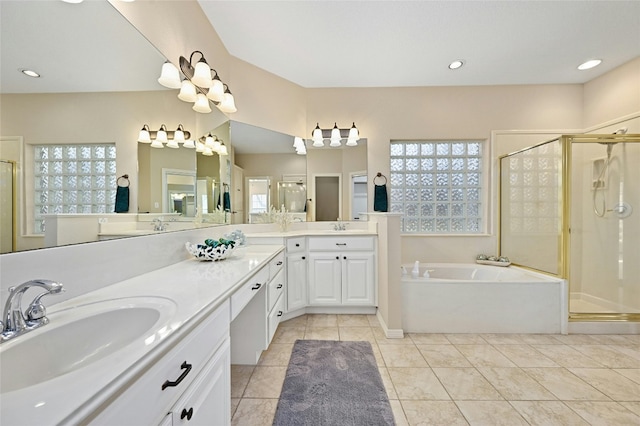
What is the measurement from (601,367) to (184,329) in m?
2.80

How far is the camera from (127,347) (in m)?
0.57

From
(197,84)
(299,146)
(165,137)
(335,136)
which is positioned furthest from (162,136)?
(335,136)

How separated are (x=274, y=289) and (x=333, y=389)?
79 centimetres

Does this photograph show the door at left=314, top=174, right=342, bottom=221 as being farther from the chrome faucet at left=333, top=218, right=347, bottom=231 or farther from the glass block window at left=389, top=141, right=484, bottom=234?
the glass block window at left=389, top=141, right=484, bottom=234

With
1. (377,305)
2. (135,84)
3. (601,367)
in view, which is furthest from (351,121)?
(601,367)

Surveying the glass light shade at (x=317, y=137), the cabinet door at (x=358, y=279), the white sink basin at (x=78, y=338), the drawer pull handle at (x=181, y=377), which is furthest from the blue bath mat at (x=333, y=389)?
the glass light shade at (x=317, y=137)

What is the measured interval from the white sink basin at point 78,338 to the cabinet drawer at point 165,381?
9 centimetres

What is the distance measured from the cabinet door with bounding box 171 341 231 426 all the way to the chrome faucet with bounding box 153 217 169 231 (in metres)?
0.77

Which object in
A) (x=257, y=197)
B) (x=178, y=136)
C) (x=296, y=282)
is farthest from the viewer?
(x=257, y=197)

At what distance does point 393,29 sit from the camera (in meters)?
2.22

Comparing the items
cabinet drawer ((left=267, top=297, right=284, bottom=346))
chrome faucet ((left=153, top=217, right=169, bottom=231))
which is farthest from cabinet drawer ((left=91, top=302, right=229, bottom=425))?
cabinet drawer ((left=267, top=297, right=284, bottom=346))

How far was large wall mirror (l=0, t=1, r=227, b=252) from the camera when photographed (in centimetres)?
77

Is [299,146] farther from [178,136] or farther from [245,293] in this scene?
[245,293]

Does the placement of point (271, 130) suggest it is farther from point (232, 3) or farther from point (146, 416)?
point (146, 416)
